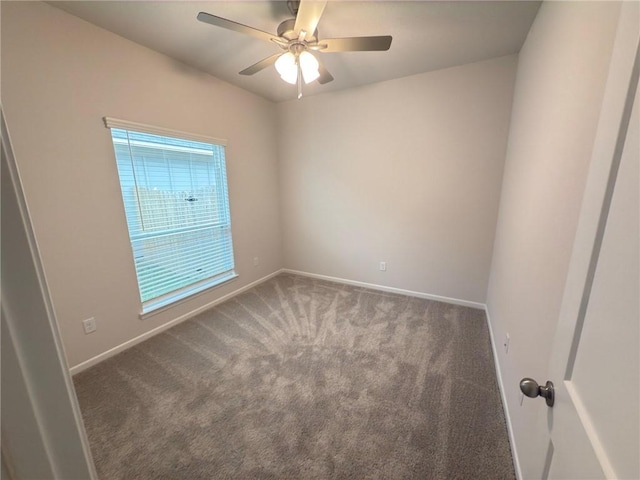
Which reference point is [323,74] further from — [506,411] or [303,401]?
[506,411]

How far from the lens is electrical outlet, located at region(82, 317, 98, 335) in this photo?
2066mm

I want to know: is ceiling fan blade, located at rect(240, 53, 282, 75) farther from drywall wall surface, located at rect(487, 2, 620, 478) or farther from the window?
drywall wall surface, located at rect(487, 2, 620, 478)

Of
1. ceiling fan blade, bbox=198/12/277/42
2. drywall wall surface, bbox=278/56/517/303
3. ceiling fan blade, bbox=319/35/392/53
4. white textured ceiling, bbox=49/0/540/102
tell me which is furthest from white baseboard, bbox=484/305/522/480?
ceiling fan blade, bbox=198/12/277/42

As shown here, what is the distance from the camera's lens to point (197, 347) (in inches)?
91.7

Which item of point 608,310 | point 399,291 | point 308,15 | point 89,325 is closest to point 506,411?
point 608,310

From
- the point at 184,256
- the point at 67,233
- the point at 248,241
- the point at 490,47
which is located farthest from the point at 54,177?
the point at 490,47

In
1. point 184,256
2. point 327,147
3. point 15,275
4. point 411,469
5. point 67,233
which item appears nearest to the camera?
point 15,275

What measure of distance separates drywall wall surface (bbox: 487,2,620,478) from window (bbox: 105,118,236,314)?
2785mm

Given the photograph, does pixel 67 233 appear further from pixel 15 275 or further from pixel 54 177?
pixel 15 275

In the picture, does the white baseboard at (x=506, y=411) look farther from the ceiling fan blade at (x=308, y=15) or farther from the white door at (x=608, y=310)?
the ceiling fan blade at (x=308, y=15)

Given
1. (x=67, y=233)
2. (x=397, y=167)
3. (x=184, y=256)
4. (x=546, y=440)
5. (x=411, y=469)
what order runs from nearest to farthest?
Answer: (x=546, y=440)
(x=411, y=469)
(x=67, y=233)
(x=184, y=256)
(x=397, y=167)

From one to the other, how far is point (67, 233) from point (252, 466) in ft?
6.57

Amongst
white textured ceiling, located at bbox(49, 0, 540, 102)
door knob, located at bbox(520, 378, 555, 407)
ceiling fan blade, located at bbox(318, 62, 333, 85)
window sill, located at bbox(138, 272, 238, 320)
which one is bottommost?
window sill, located at bbox(138, 272, 238, 320)

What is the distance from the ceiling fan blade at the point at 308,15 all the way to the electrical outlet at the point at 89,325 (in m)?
2.58
